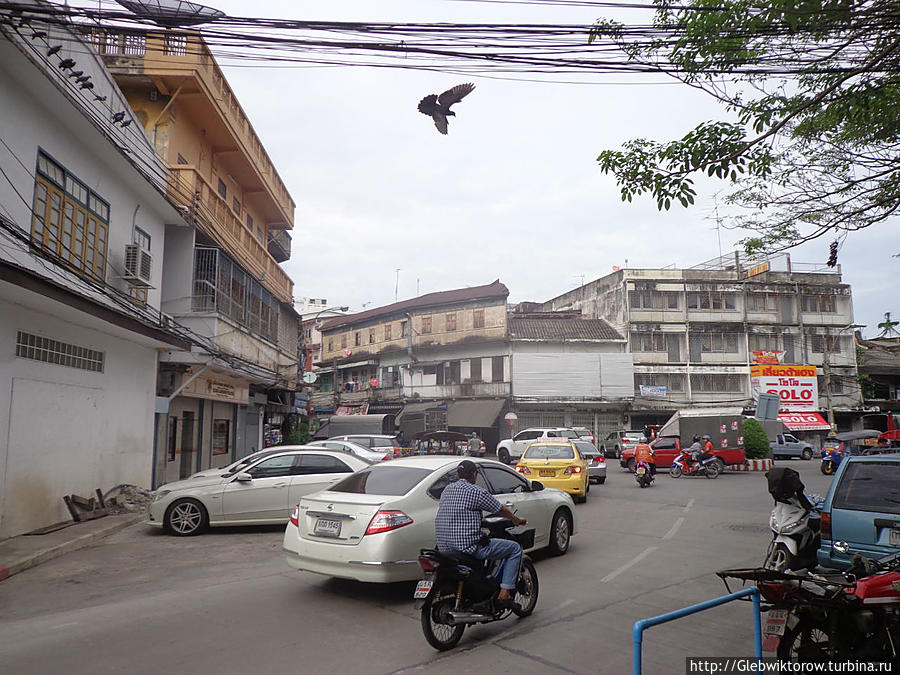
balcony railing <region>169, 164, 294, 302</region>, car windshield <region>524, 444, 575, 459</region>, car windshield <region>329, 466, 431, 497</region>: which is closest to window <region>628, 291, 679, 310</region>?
balcony railing <region>169, 164, 294, 302</region>

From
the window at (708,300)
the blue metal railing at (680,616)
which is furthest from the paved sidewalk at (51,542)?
the window at (708,300)

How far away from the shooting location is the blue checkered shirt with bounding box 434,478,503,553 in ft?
18.7

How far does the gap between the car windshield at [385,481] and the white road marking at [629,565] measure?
2.61 metres

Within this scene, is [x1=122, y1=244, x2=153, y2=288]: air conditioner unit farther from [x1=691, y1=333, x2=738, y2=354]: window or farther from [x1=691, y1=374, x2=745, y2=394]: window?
[x1=691, y1=333, x2=738, y2=354]: window

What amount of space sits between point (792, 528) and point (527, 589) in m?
2.91

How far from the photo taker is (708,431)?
2866 centimetres

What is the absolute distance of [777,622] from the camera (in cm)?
446

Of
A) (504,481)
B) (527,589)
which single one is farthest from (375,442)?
(527,589)

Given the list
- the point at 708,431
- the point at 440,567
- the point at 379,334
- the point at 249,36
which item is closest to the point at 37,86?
the point at 249,36

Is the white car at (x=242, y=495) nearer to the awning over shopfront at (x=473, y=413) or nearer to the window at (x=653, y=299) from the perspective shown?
the awning over shopfront at (x=473, y=413)

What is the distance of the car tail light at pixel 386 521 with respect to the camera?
21.8 ft

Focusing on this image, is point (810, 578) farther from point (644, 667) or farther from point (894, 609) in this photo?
point (644, 667)

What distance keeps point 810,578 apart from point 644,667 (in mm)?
1429

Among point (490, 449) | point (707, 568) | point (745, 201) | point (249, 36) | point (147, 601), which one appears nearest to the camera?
point (147, 601)
